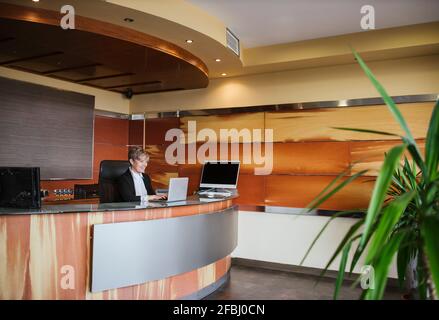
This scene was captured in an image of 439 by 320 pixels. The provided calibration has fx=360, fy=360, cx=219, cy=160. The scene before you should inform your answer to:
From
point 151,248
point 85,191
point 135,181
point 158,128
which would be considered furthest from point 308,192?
point 85,191

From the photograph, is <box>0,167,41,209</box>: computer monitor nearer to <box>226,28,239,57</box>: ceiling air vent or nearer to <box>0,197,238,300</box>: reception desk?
<box>0,197,238,300</box>: reception desk

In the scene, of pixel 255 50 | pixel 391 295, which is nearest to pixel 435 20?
pixel 255 50

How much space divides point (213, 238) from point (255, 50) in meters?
2.99

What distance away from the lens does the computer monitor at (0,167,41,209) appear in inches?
118

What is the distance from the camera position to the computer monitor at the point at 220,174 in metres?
5.57

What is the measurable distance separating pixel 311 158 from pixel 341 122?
0.69 meters

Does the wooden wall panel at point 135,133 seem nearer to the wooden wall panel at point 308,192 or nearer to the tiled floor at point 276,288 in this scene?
the wooden wall panel at point 308,192

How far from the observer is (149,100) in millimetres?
7043

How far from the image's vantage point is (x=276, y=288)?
4691 mm

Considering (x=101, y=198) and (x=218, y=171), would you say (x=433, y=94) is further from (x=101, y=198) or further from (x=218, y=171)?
(x=101, y=198)

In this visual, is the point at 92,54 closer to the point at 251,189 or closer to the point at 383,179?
the point at 251,189

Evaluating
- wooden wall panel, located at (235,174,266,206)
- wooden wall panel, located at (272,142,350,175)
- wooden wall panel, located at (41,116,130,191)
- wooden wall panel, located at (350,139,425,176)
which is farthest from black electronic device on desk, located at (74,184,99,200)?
wooden wall panel, located at (350,139,425,176)

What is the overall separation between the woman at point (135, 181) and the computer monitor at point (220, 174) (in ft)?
4.39

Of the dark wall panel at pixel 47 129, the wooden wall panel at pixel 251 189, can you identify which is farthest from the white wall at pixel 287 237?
the dark wall panel at pixel 47 129
